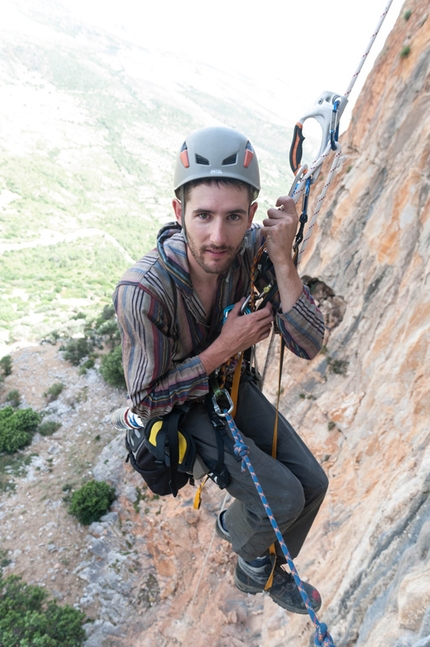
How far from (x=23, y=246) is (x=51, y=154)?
40.9m

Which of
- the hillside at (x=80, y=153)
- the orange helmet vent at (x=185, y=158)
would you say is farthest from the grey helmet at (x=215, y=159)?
the hillside at (x=80, y=153)

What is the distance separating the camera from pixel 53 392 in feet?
69.0

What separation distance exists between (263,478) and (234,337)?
2.82 ft

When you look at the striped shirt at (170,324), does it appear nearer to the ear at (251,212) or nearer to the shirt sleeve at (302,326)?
the shirt sleeve at (302,326)

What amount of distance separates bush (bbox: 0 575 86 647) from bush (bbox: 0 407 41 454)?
7324 mm

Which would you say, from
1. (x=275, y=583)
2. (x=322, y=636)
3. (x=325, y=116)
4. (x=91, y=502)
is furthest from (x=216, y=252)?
(x=91, y=502)

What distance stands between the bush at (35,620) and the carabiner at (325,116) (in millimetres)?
10945

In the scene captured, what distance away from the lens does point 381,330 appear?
631 centimetres

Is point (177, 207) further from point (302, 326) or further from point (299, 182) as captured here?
point (302, 326)

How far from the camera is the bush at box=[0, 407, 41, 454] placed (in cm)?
1733

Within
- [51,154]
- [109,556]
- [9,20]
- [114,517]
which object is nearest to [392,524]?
[109,556]

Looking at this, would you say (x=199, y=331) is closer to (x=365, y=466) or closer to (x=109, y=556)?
(x=365, y=466)

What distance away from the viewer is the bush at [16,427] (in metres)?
17.3

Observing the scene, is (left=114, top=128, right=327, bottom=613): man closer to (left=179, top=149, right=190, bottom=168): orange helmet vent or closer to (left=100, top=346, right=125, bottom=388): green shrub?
(left=179, top=149, right=190, bottom=168): orange helmet vent
